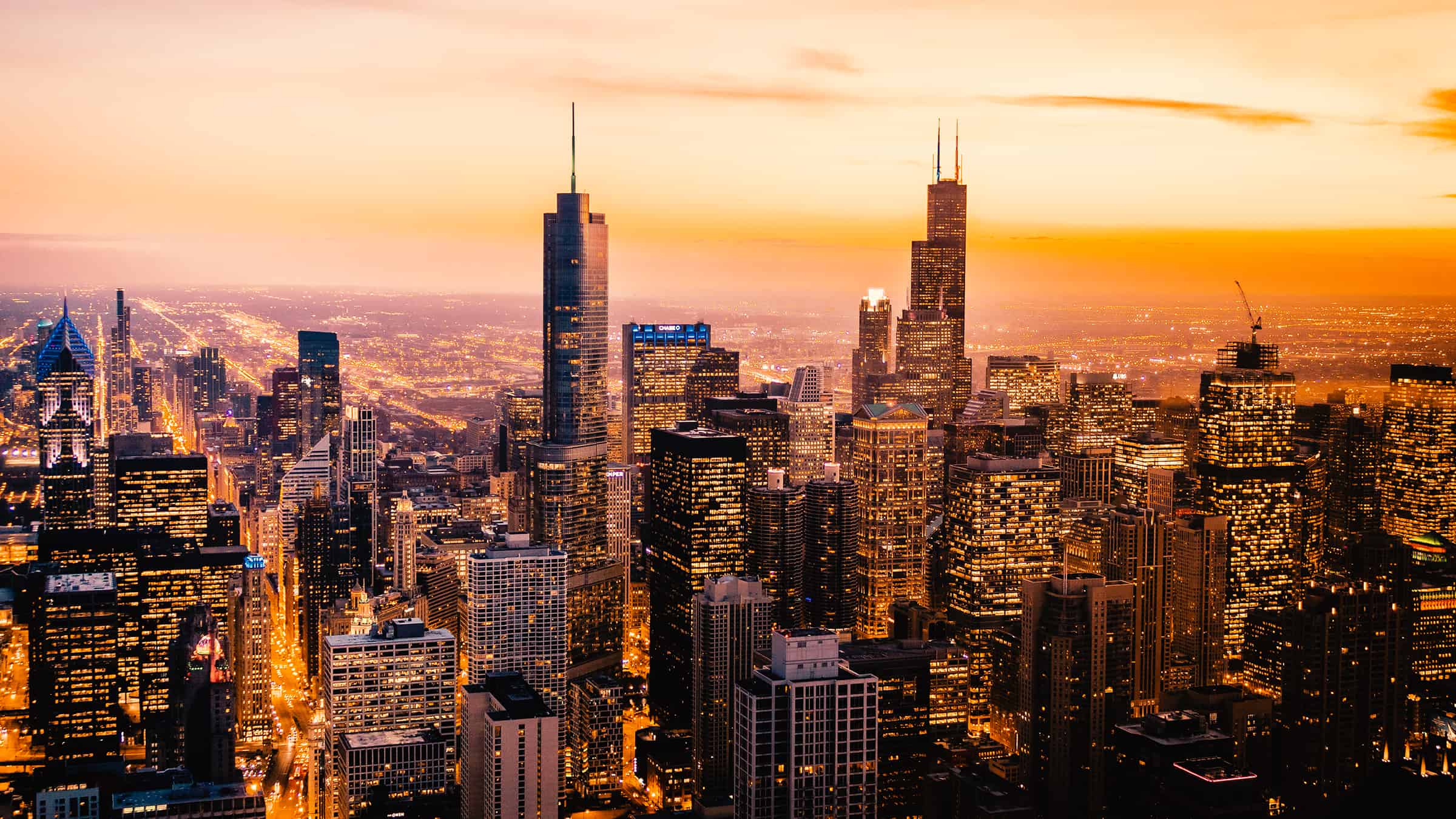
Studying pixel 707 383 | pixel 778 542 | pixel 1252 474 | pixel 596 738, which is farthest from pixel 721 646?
pixel 707 383

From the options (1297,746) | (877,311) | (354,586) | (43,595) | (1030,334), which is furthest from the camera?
(877,311)

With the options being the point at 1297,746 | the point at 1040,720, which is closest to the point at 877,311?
the point at 1040,720

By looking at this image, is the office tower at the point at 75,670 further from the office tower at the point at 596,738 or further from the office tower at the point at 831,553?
the office tower at the point at 831,553

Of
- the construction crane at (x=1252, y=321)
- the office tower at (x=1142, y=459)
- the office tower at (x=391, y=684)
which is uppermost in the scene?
the construction crane at (x=1252, y=321)

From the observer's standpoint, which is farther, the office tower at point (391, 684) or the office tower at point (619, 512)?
the office tower at point (619, 512)

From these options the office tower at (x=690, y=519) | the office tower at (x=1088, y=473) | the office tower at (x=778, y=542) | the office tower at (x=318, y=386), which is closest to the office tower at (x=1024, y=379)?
the office tower at (x=1088, y=473)

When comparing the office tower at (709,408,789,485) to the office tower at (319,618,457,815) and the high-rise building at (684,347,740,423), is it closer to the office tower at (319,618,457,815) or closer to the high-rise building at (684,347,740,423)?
the high-rise building at (684,347,740,423)

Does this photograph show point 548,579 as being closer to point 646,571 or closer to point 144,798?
point 646,571

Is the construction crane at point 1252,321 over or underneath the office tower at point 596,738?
over
